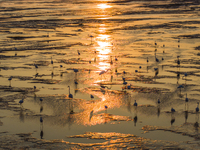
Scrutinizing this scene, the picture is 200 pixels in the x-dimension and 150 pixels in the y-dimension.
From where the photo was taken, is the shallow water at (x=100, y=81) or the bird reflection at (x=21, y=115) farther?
the bird reflection at (x=21, y=115)

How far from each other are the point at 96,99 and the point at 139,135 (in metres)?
3.08

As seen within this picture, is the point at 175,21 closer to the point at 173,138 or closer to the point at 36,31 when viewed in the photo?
the point at 36,31

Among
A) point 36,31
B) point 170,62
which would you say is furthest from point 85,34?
point 170,62

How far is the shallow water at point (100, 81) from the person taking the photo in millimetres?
10185

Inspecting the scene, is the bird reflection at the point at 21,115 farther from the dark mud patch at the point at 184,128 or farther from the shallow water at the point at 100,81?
the dark mud patch at the point at 184,128

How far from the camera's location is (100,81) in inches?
553

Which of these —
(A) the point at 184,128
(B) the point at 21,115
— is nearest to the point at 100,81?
(B) the point at 21,115

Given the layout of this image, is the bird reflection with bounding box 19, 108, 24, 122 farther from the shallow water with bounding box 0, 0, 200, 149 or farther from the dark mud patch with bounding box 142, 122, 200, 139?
the dark mud patch with bounding box 142, 122, 200, 139

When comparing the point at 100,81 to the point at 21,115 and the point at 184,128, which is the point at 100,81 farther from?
the point at 184,128

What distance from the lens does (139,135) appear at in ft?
31.0

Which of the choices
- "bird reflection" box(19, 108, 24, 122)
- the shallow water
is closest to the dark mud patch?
the shallow water

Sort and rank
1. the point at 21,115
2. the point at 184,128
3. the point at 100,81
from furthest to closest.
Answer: the point at 100,81 → the point at 21,115 → the point at 184,128

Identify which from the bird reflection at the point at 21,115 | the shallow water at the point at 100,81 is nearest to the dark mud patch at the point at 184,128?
the shallow water at the point at 100,81

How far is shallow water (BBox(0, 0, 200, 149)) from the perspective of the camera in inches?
401
